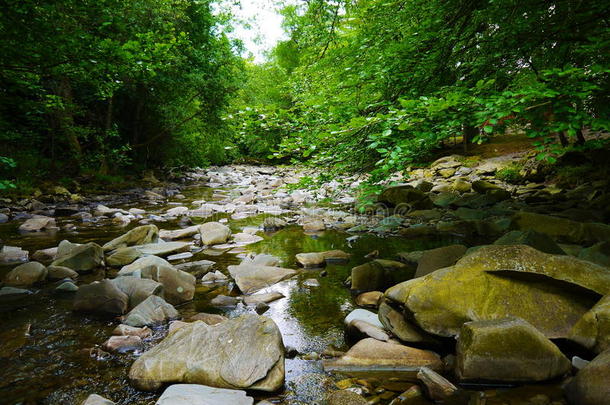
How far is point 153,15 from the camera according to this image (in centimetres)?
1400

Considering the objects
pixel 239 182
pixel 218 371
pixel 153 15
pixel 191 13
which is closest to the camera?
pixel 218 371

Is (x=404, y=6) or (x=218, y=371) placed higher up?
(x=404, y=6)

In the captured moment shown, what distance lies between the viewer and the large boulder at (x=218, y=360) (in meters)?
2.40

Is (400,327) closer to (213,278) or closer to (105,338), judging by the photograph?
(105,338)

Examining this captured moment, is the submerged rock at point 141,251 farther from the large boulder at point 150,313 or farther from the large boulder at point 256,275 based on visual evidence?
the large boulder at point 150,313

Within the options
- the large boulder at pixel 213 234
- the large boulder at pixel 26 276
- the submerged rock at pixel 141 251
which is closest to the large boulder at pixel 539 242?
the large boulder at pixel 213 234

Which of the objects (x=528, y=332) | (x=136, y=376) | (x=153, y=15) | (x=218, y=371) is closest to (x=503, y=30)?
(x=528, y=332)

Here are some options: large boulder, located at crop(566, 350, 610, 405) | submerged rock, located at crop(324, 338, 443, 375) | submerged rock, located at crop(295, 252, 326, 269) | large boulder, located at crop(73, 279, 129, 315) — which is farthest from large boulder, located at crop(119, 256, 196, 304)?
large boulder, located at crop(566, 350, 610, 405)

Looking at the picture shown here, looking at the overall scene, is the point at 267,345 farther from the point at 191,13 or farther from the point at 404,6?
the point at 191,13

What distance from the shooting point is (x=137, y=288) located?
4012mm

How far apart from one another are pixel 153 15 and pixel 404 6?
41.9 feet

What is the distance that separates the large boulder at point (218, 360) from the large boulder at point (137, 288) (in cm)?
141

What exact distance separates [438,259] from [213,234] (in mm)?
4731

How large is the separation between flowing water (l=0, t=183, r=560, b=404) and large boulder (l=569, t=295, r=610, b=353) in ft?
1.66
